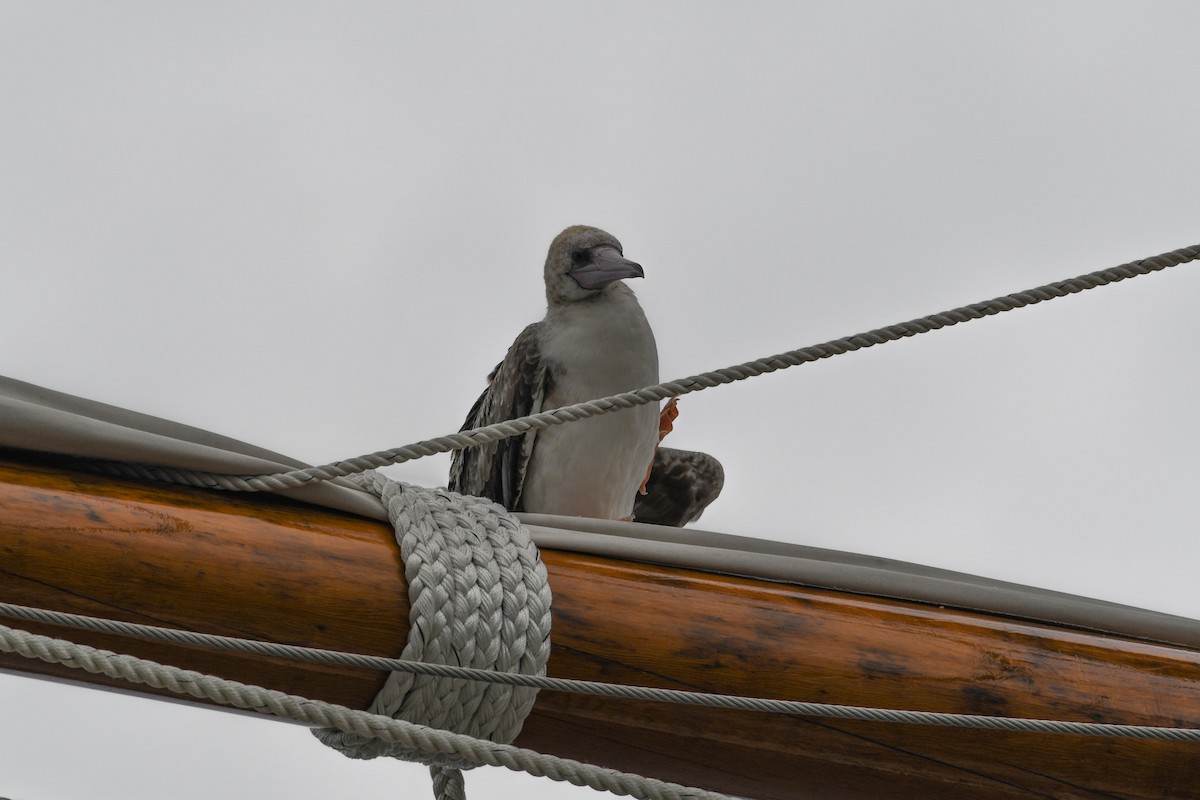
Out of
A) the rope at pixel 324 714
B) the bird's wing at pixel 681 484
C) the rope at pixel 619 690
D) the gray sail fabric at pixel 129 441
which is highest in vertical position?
the bird's wing at pixel 681 484

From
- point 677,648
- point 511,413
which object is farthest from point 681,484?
point 677,648

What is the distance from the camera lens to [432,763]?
1743 mm

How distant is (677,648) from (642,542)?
193 millimetres

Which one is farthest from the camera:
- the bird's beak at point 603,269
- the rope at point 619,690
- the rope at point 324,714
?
the bird's beak at point 603,269

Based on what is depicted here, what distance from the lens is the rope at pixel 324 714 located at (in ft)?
4.50

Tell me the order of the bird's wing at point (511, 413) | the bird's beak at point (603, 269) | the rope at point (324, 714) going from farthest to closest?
the bird's wing at point (511, 413) < the bird's beak at point (603, 269) < the rope at point (324, 714)

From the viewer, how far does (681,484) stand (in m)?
4.91

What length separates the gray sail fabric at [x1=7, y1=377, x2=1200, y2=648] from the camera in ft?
5.60

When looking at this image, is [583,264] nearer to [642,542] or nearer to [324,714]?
[642,542]

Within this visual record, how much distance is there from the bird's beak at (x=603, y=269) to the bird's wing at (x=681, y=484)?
3.55ft

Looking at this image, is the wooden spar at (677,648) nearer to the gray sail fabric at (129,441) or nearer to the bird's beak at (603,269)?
the gray sail fabric at (129,441)

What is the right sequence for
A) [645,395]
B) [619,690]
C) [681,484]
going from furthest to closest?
[681,484] → [645,395] → [619,690]

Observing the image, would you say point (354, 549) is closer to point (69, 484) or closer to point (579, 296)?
point (69, 484)

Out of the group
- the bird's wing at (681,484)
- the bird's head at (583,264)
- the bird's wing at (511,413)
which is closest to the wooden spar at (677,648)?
the bird's head at (583,264)
